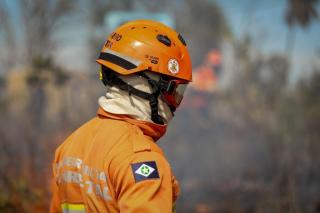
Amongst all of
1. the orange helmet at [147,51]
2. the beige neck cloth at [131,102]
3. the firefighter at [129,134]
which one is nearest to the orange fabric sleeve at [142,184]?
the firefighter at [129,134]

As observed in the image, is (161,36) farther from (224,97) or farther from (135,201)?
(224,97)

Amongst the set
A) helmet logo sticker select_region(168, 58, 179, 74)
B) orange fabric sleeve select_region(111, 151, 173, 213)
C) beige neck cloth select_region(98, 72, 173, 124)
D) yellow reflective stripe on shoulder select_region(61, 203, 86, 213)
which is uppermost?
helmet logo sticker select_region(168, 58, 179, 74)

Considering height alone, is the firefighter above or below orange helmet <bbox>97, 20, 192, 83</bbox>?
below

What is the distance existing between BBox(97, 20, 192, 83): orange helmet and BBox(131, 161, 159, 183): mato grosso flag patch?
0.45 m

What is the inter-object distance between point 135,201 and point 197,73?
104 ft

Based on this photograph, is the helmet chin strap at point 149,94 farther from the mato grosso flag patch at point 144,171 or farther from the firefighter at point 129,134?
the mato grosso flag patch at point 144,171

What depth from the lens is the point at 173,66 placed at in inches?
98.4

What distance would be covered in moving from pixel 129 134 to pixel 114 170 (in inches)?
7.3

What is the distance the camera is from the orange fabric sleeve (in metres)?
2.10

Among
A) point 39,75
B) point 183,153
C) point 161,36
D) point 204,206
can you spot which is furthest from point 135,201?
point 183,153

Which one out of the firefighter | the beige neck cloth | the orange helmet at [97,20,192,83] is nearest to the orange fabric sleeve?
the firefighter

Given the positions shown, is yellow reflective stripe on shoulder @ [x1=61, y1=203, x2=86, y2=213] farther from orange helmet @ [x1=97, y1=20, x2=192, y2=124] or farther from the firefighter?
orange helmet @ [x1=97, y1=20, x2=192, y2=124]

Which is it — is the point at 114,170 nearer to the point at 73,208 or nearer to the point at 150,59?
the point at 73,208

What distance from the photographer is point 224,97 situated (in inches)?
1320
